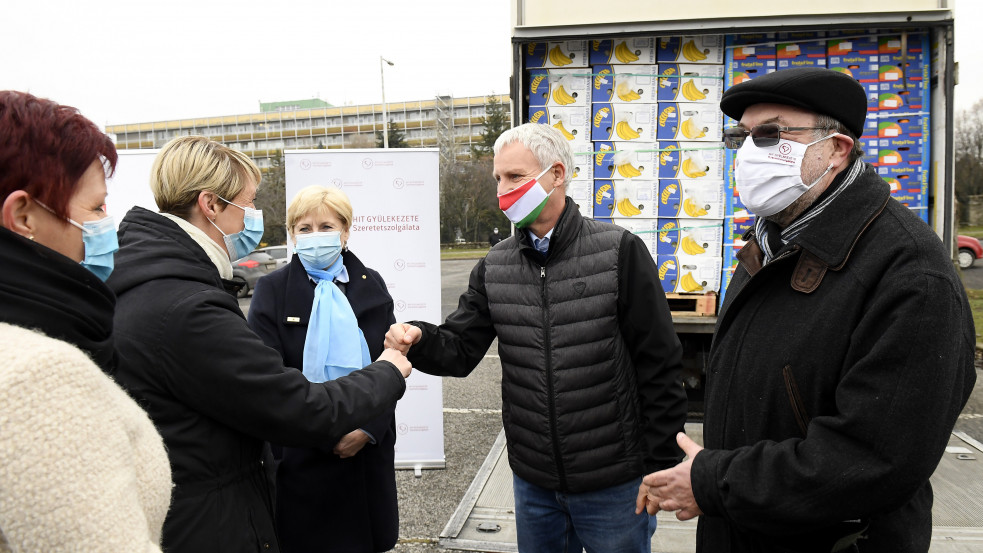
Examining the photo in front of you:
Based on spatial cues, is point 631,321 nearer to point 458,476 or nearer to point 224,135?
point 458,476

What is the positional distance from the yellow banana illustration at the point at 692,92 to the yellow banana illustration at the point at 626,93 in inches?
14.2

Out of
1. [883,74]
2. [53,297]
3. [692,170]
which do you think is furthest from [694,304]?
[53,297]

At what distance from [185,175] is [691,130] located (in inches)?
151

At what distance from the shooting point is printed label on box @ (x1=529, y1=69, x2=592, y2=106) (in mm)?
4852

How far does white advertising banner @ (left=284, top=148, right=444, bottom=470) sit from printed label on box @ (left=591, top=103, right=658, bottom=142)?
4.34ft

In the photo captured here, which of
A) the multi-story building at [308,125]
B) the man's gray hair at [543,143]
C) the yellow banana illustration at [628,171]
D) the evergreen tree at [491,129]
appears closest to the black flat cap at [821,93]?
the man's gray hair at [543,143]

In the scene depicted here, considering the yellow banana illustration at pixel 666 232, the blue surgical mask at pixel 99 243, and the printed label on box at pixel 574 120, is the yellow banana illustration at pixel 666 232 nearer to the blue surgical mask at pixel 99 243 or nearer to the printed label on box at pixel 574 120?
the printed label on box at pixel 574 120

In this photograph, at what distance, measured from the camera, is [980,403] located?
6402 mm

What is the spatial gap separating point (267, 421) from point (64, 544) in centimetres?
86

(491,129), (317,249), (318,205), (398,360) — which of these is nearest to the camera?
(398,360)

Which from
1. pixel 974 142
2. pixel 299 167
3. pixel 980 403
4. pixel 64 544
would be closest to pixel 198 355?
pixel 64 544

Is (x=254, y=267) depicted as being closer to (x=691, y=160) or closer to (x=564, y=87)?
(x=564, y=87)

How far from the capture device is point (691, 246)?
4867 mm

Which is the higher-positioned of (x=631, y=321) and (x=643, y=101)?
(x=643, y=101)
